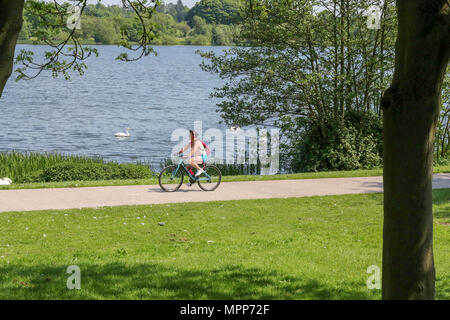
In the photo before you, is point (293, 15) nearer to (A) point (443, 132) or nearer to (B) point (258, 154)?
(B) point (258, 154)

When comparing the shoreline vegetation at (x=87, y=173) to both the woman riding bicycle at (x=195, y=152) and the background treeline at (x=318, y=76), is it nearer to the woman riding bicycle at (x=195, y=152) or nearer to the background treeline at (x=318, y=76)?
the woman riding bicycle at (x=195, y=152)

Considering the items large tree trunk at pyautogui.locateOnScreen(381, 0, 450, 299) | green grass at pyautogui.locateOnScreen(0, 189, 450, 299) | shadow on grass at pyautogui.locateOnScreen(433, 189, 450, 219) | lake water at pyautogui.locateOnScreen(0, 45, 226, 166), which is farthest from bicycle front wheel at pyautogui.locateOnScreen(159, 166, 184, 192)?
lake water at pyautogui.locateOnScreen(0, 45, 226, 166)

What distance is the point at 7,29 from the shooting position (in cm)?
406

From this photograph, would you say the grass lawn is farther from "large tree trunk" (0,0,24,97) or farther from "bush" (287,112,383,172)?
"large tree trunk" (0,0,24,97)

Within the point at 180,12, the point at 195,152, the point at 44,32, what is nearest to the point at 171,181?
the point at 195,152

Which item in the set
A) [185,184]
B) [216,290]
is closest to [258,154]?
[185,184]

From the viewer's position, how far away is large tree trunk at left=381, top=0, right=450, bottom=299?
13.7 ft

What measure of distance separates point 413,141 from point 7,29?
3.08m

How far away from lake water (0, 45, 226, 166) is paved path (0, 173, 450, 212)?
10953mm

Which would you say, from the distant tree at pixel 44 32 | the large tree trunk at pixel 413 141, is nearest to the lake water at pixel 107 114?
the distant tree at pixel 44 32

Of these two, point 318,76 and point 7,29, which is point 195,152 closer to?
point 318,76

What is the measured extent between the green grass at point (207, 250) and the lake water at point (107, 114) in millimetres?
14321

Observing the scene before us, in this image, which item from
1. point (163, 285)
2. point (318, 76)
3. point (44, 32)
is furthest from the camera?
point (318, 76)
